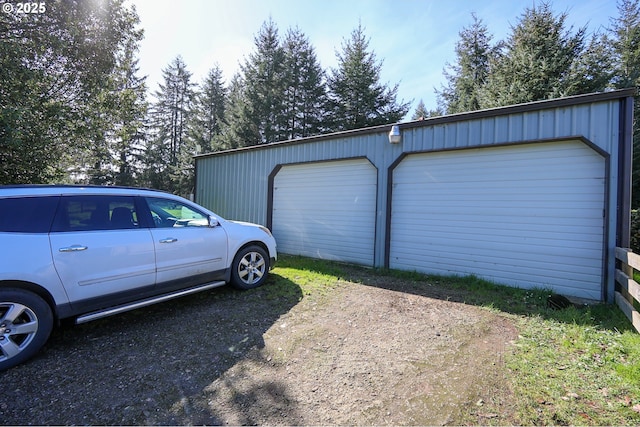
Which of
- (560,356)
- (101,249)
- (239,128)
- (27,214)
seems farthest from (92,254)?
(239,128)

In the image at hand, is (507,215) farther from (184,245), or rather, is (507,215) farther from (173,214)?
(173,214)

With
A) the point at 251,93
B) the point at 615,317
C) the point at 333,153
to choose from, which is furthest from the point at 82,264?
the point at 251,93

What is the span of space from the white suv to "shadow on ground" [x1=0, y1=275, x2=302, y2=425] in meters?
0.32

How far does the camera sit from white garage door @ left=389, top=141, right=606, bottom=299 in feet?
15.5

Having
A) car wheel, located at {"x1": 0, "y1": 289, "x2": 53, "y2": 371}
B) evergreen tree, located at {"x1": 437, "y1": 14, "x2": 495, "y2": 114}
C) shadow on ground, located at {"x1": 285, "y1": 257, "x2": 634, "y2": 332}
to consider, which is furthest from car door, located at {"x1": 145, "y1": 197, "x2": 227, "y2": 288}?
evergreen tree, located at {"x1": 437, "y1": 14, "x2": 495, "y2": 114}

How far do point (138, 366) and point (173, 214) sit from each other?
200 centimetres

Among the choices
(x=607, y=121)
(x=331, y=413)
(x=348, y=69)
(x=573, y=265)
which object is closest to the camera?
(x=331, y=413)

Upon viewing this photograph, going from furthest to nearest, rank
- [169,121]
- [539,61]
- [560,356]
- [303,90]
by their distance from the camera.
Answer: [169,121] → [303,90] → [539,61] → [560,356]

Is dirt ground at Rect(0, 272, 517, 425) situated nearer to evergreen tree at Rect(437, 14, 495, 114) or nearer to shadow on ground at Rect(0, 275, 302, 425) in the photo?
shadow on ground at Rect(0, 275, 302, 425)

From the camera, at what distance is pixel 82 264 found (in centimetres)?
297

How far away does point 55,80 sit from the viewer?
27.0ft

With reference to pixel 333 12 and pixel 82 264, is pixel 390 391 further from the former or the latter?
pixel 333 12

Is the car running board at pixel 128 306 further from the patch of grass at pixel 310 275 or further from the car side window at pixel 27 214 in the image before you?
the patch of grass at pixel 310 275

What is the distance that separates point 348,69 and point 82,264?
1918 centimetres
